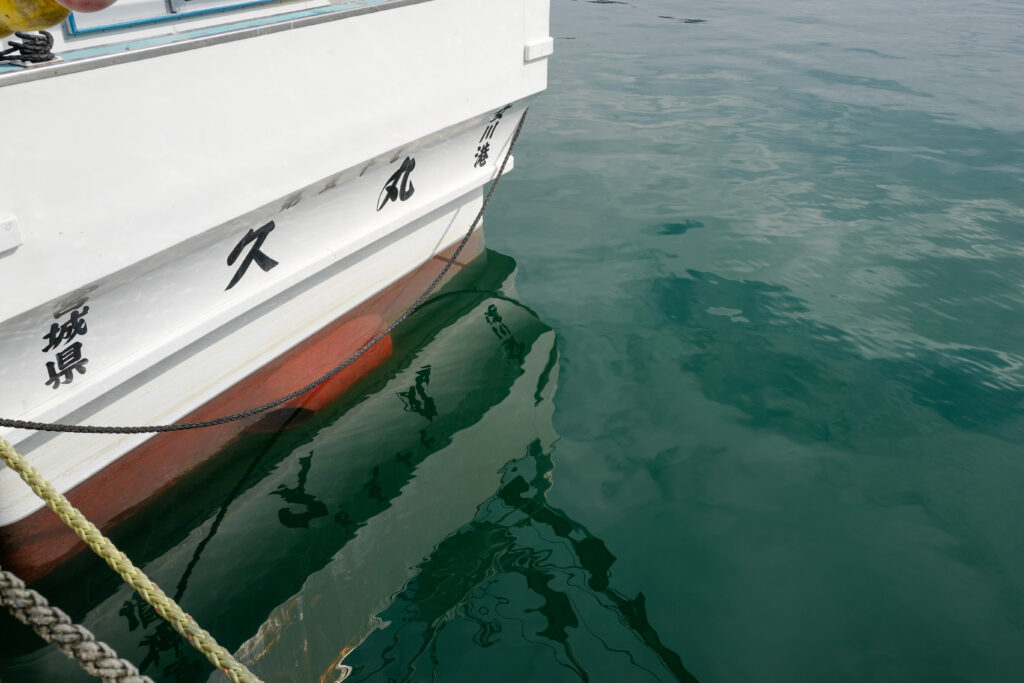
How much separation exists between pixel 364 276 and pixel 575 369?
1.40 metres

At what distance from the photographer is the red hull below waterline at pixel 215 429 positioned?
10.2ft

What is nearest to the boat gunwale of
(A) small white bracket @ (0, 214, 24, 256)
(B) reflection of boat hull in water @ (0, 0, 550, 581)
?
(B) reflection of boat hull in water @ (0, 0, 550, 581)

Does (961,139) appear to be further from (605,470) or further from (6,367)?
(6,367)

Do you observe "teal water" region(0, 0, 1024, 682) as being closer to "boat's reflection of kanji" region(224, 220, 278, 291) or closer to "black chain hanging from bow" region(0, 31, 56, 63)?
"boat's reflection of kanji" region(224, 220, 278, 291)

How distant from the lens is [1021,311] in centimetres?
522

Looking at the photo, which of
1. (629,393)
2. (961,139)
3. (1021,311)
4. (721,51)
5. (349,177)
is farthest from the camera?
(721,51)

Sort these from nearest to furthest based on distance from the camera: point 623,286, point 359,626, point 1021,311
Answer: point 359,626, point 1021,311, point 623,286

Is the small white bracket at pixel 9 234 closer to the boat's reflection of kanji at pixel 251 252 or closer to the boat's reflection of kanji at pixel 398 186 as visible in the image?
the boat's reflection of kanji at pixel 251 252

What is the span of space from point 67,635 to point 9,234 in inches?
49.6

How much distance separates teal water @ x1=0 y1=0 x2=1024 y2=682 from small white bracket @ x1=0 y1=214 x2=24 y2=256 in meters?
1.51

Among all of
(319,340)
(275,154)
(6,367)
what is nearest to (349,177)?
(275,154)

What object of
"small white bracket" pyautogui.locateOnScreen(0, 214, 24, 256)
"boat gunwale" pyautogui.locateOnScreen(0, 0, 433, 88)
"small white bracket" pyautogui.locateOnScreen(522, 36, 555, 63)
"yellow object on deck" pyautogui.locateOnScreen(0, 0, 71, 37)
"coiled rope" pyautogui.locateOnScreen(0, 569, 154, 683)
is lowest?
"coiled rope" pyautogui.locateOnScreen(0, 569, 154, 683)

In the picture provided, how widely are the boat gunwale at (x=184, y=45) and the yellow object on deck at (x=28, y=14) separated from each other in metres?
0.83

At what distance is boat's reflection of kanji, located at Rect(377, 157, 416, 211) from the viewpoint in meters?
4.19
